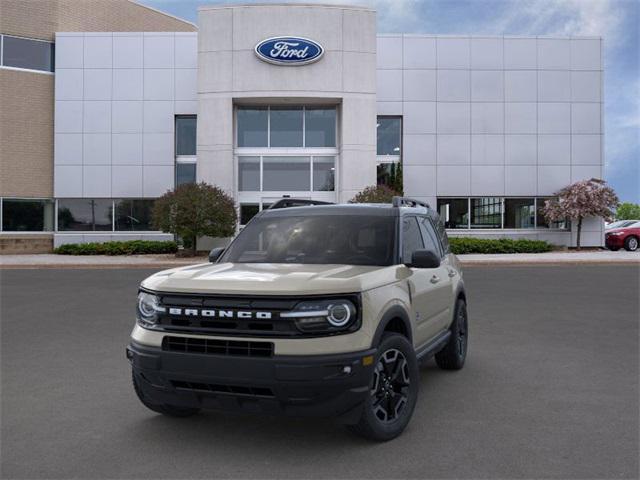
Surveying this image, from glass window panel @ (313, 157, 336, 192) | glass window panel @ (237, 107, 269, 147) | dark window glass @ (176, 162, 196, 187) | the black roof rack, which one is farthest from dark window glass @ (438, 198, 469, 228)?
the black roof rack

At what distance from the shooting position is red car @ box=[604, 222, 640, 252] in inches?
1160

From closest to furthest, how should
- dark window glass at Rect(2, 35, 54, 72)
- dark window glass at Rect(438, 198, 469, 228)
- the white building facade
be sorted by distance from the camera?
dark window glass at Rect(2, 35, 54, 72)
the white building facade
dark window glass at Rect(438, 198, 469, 228)

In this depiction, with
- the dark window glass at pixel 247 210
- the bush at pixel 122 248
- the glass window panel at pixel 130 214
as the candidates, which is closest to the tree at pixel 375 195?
the dark window glass at pixel 247 210

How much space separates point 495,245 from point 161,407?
78.7 ft

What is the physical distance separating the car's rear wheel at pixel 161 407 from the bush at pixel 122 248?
73.9 feet

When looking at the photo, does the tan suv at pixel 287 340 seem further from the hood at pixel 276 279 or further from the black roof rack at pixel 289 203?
the black roof rack at pixel 289 203

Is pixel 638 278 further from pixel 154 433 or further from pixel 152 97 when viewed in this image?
pixel 152 97

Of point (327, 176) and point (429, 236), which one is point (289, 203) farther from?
point (327, 176)

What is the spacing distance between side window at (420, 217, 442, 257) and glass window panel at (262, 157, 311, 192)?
22156mm

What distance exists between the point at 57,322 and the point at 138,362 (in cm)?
629

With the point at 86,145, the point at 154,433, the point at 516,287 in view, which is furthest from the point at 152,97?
the point at 154,433

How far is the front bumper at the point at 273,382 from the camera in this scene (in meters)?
3.64

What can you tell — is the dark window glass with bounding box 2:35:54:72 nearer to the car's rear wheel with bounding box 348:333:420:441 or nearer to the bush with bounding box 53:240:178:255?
the bush with bounding box 53:240:178:255

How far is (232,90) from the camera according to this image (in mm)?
26953
